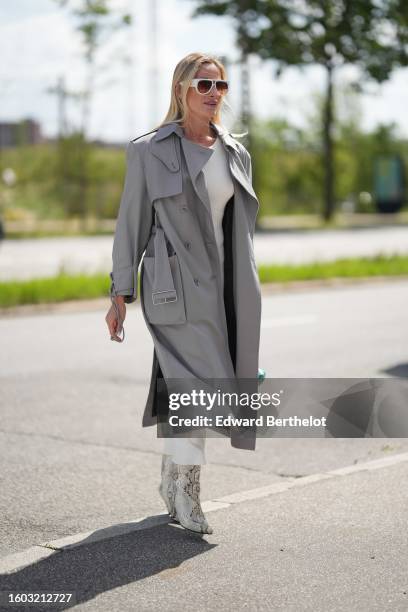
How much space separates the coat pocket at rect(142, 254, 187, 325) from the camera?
4746mm

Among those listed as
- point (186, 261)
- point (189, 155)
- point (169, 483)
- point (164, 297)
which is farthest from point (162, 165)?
point (169, 483)

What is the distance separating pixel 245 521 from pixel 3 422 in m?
2.70

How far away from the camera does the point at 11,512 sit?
5.31 m

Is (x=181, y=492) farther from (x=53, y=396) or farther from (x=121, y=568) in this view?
(x=53, y=396)

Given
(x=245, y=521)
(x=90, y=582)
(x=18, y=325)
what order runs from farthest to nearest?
(x=18, y=325)
(x=245, y=521)
(x=90, y=582)

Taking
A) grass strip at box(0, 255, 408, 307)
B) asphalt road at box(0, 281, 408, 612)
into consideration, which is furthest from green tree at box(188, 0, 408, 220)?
asphalt road at box(0, 281, 408, 612)

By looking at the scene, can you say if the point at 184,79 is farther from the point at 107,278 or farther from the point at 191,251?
the point at 107,278

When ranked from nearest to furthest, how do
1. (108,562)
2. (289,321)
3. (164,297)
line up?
(108,562) → (164,297) → (289,321)

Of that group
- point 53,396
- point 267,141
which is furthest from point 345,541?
point 267,141

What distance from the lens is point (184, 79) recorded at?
4.82m

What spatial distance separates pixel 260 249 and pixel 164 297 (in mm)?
23426

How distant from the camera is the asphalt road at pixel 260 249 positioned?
21453 millimetres

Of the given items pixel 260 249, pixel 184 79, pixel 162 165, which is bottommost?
pixel 260 249

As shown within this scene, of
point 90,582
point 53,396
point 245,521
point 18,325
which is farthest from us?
point 18,325
